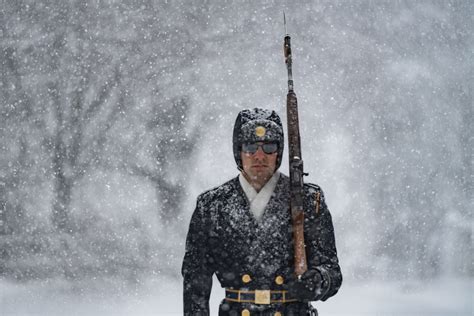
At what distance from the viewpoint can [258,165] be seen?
16.1ft

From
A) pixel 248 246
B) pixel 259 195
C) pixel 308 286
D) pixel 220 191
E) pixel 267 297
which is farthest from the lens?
pixel 220 191

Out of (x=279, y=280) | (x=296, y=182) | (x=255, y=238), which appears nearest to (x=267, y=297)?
(x=279, y=280)

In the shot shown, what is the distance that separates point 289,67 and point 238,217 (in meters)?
1.30

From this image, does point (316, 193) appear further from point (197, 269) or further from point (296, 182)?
point (197, 269)

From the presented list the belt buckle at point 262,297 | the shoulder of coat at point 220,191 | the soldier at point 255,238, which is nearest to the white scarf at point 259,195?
the soldier at point 255,238

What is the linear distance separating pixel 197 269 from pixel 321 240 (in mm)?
1064

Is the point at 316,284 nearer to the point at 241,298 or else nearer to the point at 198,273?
the point at 241,298

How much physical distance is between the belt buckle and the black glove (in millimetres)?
234

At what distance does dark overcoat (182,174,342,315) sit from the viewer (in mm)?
4766

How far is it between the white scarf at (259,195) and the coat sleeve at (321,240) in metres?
0.33

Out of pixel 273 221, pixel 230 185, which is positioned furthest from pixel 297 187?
pixel 230 185

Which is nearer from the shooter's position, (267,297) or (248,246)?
(267,297)

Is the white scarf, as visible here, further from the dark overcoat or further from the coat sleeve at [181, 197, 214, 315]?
the coat sleeve at [181, 197, 214, 315]

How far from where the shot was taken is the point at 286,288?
15.4ft
